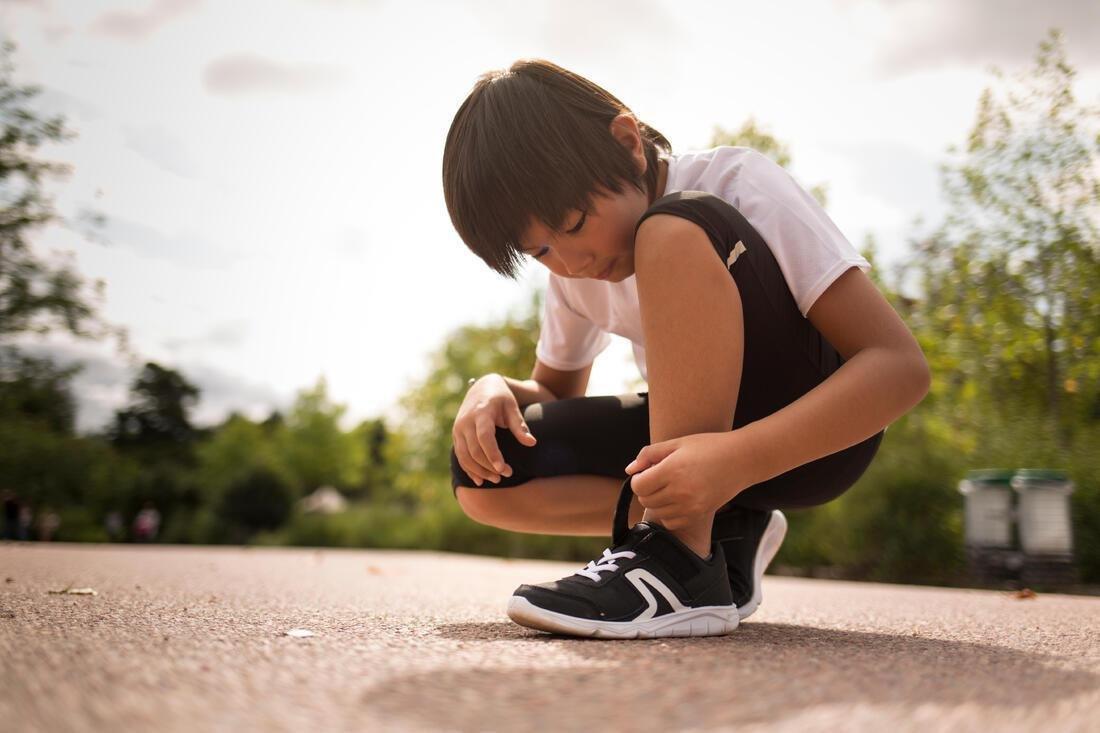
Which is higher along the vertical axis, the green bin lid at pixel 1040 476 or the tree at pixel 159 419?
the tree at pixel 159 419

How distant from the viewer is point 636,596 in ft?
4.83

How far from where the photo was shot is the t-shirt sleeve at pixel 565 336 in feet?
7.59

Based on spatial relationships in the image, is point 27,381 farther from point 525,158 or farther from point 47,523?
point 525,158

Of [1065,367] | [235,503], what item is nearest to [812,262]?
[1065,367]

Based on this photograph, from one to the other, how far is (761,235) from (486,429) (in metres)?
0.72

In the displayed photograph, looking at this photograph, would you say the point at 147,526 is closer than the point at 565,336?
No

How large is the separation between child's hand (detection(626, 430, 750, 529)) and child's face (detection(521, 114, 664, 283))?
46 cm

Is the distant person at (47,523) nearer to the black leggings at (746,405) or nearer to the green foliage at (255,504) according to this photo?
the green foliage at (255,504)

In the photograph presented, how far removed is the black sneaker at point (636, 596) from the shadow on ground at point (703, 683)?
0.03 metres

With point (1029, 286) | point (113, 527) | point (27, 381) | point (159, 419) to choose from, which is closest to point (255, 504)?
point (113, 527)

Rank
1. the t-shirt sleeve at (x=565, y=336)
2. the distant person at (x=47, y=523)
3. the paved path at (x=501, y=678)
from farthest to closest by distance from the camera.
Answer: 1. the distant person at (x=47, y=523)
2. the t-shirt sleeve at (x=565, y=336)
3. the paved path at (x=501, y=678)

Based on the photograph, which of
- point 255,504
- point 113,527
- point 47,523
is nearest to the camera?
point 47,523

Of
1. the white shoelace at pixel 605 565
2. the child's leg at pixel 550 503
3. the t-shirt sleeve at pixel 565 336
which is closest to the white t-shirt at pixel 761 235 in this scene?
the t-shirt sleeve at pixel 565 336

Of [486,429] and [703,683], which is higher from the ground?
[486,429]
